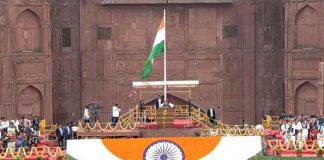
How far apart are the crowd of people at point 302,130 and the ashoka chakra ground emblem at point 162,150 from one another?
27.3 ft

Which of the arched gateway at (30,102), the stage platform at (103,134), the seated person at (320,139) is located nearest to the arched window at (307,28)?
the seated person at (320,139)

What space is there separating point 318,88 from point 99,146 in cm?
1980

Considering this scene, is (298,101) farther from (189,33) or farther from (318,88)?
(189,33)

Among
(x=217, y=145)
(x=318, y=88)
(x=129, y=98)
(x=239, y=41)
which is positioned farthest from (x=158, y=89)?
(x=217, y=145)

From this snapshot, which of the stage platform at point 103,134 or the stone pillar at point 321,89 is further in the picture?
the stone pillar at point 321,89

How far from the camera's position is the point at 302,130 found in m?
44.8

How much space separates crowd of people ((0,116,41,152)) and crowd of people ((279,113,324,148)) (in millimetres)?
11350

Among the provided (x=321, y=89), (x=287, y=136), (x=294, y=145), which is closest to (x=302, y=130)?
(x=287, y=136)

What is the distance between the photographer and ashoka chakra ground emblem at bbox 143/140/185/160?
1431 inches

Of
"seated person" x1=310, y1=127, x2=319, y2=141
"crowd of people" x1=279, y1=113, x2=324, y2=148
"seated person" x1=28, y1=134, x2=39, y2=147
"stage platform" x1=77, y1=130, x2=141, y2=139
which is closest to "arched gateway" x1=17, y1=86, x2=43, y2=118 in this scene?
"seated person" x1=28, y1=134, x2=39, y2=147

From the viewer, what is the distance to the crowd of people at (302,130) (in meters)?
44.3

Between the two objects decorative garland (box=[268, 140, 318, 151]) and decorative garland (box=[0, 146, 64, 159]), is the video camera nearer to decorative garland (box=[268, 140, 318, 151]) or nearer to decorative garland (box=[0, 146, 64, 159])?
decorative garland (box=[0, 146, 64, 159])

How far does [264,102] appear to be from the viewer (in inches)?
2263

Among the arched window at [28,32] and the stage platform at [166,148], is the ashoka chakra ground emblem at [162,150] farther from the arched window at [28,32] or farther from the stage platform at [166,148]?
the arched window at [28,32]
